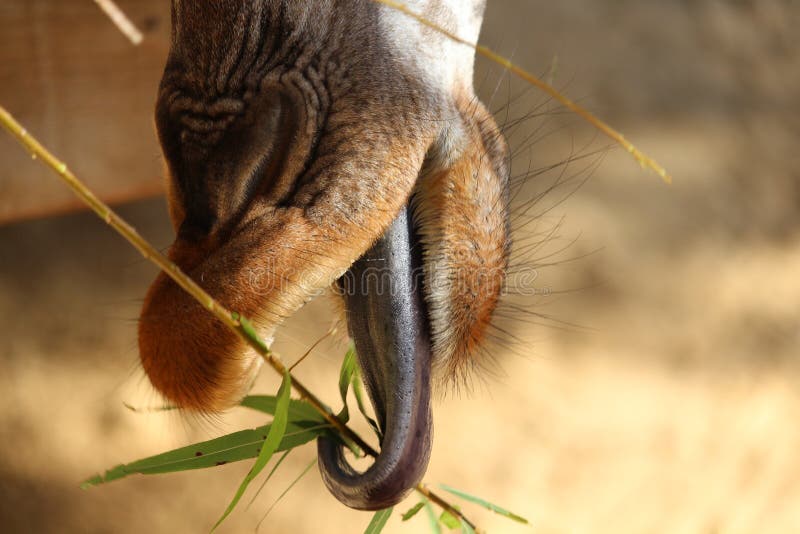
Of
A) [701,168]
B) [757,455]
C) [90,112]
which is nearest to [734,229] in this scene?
[701,168]

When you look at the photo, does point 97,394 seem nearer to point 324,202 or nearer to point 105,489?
point 105,489

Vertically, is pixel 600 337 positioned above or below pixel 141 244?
above

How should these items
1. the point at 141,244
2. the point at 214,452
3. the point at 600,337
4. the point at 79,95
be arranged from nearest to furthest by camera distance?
the point at 141,244
the point at 214,452
the point at 79,95
the point at 600,337

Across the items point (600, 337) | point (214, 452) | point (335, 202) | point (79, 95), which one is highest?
point (600, 337)

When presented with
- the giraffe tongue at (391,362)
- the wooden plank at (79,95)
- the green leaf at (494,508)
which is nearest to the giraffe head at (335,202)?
the giraffe tongue at (391,362)

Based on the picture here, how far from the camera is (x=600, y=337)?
3.63 ft

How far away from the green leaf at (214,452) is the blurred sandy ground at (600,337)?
435 mm

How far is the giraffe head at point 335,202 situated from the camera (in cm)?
36

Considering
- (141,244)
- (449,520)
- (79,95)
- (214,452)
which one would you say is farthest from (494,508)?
(79,95)

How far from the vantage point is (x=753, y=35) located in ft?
4.18

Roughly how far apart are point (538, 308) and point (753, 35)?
557 millimetres

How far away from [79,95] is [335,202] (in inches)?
23.6

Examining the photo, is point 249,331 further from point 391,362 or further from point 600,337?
point 600,337

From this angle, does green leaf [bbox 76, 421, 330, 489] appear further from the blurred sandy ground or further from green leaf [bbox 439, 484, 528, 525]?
the blurred sandy ground
